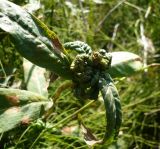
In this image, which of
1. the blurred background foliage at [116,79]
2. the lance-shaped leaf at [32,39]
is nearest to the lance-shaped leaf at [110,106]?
the lance-shaped leaf at [32,39]

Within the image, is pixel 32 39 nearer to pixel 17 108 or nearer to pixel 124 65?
pixel 17 108

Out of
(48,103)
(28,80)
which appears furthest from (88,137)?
(28,80)

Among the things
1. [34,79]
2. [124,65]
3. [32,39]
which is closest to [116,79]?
[124,65]

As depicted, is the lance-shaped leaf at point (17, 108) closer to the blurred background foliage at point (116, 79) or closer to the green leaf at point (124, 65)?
the blurred background foliage at point (116, 79)

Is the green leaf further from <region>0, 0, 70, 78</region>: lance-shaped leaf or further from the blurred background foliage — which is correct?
<region>0, 0, 70, 78</region>: lance-shaped leaf

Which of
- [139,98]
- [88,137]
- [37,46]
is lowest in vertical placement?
[139,98]

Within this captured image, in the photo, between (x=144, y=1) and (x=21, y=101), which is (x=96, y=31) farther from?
(x=21, y=101)

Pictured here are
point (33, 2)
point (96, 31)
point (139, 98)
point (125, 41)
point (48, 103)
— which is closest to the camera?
point (48, 103)
